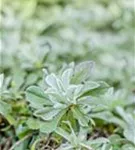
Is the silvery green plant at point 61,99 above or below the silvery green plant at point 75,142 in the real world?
above

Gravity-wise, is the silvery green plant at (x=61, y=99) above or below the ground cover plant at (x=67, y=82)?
above

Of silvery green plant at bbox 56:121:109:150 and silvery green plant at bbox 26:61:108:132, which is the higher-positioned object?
silvery green plant at bbox 26:61:108:132

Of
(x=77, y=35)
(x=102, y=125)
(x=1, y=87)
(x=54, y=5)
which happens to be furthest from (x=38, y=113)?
(x=54, y=5)

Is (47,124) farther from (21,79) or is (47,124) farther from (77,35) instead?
(77,35)

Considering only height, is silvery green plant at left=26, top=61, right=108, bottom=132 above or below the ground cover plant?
above

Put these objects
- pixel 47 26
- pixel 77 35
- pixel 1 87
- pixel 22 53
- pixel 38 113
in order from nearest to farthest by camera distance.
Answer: pixel 38 113 < pixel 1 87 < pixel 22 53 < pixel 77 35 < pixel 47 26
